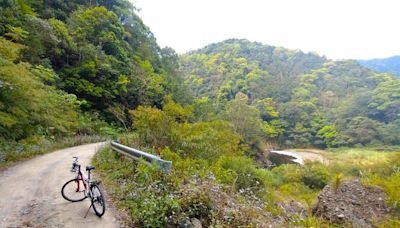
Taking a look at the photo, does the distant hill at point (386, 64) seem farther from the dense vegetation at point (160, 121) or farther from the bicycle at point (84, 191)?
the bicycle at point (84, 191)

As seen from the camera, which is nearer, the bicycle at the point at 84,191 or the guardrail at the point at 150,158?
the bicycle at the point at 84,191

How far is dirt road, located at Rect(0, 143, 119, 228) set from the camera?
5.34 metres

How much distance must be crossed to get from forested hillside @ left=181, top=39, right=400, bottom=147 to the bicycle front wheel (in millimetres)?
62426

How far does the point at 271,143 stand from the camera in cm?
6988

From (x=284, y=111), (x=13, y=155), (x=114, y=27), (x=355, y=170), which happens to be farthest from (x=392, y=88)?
(x=13, y=155)

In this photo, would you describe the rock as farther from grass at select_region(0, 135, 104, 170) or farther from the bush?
grass at select_region(0, 135, 104, 170)

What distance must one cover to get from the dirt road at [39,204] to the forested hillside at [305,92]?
6037 cm

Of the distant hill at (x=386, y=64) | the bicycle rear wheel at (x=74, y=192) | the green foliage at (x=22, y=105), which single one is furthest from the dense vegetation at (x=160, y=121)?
the distant hill at (x=386, y=64)

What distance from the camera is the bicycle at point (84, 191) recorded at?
5.59 m

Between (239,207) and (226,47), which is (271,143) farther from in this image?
(226,47)

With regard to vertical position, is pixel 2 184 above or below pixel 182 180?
below

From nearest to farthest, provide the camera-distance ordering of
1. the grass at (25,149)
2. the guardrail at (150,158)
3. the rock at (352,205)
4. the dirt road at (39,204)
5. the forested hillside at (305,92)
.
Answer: the dirt road at (39,204), the guardrail at (150,158), the rock at (352,205), the grass at (25,149), the forested hillside at (305,92)

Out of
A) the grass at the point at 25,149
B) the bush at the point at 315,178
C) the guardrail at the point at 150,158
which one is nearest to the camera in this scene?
the guardrail at the point at 150,158

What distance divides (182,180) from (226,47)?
13416 cm
